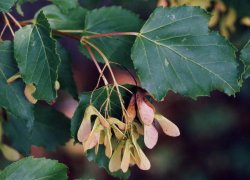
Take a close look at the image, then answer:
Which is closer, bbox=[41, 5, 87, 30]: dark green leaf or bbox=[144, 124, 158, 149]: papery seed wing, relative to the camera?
bbox=[144, 124, 158, 149]: papery seed wing

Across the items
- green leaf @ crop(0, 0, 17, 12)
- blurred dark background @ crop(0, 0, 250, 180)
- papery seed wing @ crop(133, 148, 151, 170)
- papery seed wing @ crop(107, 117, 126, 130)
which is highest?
green leaf @ crop(0, 0, 17, 12)

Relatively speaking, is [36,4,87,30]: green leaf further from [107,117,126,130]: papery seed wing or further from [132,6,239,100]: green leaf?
[107,117,126,130]: papery seed wing

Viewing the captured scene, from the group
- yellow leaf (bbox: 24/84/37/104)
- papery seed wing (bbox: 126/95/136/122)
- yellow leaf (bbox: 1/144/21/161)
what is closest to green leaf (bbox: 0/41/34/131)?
yellow leaf (bbox: 24/84/37/104)

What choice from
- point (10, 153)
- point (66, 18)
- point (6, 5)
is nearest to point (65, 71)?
point (66, 18)

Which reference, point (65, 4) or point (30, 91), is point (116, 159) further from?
point (65, 4)

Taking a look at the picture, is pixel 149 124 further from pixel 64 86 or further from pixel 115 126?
pixel 64 86

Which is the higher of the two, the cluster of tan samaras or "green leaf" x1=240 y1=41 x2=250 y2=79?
"green leaf" x1=240 y1=41 x2=250 y2=79
